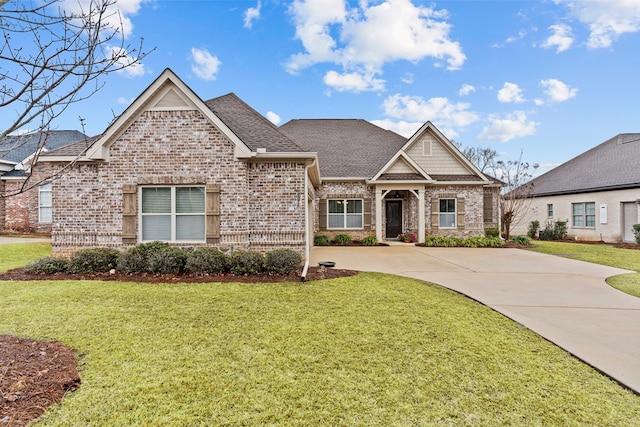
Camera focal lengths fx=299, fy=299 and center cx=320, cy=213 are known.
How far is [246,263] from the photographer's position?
788 cm

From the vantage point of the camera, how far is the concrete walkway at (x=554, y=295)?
392 cm

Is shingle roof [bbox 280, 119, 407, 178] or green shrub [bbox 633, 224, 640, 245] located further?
shingle roof [bbox 280, 119, 407, 178]

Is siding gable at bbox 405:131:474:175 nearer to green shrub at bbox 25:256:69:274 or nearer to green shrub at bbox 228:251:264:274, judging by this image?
green shrub at bbox 228:251:264:274

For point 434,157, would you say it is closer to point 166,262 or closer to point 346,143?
point 346,143

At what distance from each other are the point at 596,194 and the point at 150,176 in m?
24.4

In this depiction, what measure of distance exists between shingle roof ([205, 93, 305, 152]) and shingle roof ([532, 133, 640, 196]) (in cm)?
1963

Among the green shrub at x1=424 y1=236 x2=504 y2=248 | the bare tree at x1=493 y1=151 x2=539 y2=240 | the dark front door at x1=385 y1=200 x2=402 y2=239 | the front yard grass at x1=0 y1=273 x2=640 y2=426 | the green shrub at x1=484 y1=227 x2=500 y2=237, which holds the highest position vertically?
the bare tree at x1=493 y1=151 x2=539 y2=240

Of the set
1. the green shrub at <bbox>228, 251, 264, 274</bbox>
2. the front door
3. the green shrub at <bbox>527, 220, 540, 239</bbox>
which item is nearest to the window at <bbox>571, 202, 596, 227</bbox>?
the front door

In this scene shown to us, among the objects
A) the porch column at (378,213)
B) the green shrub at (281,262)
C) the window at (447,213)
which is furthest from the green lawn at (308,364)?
the window at (447,213)

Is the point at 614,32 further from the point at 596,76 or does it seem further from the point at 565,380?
the point at 565,380

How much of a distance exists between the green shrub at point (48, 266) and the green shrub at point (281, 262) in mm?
5524

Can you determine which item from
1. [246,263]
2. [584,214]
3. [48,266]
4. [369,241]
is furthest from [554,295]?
[584,214]

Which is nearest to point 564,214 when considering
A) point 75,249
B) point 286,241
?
point 286,241

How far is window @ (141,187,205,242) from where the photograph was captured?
9.20 metres
